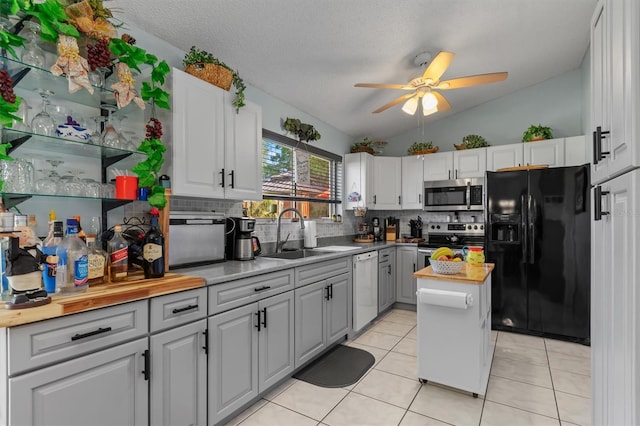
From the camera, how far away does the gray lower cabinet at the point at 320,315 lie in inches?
102


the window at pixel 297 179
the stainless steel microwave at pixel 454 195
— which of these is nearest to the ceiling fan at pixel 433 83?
the window at pixel 297 179

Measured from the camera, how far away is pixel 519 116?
4.47 metres

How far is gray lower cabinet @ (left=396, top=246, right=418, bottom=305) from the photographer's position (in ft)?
14.5

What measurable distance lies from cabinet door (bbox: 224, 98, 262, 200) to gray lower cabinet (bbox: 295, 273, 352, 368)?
0.91 meters

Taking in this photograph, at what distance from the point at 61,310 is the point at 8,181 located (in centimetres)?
70

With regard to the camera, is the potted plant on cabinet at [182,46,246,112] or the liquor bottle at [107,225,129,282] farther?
the potted plant on cabinet at [182,46,246,112]

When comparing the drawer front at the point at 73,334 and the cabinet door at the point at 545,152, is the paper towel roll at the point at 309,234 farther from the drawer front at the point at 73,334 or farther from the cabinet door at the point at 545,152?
the cabinet door at the point at 545,152

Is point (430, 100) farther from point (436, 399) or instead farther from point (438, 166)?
point (436, 399)

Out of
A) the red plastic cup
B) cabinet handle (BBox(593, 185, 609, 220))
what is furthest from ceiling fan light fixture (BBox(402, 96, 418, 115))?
the red plastic cup

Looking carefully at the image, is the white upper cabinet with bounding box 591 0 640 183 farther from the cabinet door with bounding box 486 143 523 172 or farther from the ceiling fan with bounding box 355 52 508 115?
the cabinet door with bounding box 486 143 523 172

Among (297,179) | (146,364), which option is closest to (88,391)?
(146,364)

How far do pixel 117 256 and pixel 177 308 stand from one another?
0.41 metres

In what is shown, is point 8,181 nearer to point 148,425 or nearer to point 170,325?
point 170,325

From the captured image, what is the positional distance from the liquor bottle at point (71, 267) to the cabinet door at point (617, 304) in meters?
2.02
